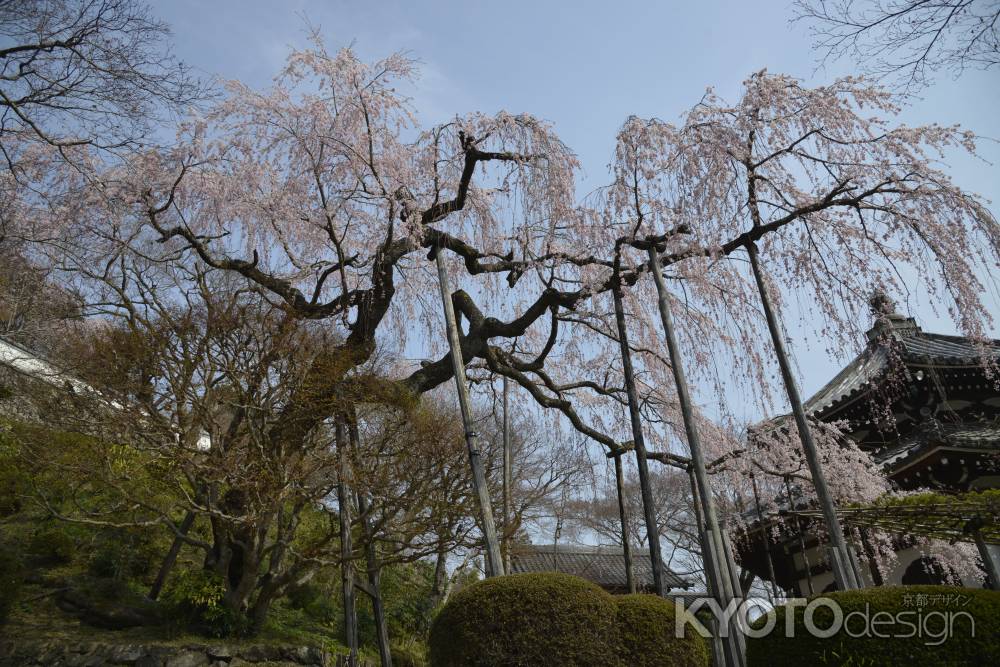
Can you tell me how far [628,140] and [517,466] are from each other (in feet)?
44.6

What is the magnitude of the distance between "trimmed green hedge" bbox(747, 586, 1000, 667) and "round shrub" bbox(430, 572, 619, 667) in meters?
1.29

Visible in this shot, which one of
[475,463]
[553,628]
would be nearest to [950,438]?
[475,463]

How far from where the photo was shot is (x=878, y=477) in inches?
420

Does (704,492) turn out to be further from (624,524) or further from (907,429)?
(907,429)

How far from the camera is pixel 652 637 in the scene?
487 centimetres

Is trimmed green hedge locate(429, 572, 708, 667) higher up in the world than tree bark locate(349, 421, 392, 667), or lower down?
lower down

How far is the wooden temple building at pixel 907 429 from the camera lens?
952 cm

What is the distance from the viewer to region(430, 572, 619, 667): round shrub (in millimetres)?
4566

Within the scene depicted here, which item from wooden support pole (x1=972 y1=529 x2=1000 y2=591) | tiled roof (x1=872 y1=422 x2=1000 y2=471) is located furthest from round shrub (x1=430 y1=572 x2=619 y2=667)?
tiled roof (x1=872 y1=422 x2=1000 y2=471)

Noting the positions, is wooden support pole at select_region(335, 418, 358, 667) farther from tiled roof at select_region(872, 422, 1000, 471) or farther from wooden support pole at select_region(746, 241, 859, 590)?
tiled roof at select_region(872, 422, 1000, 471)

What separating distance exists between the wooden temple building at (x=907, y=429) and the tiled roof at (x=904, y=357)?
0.02m

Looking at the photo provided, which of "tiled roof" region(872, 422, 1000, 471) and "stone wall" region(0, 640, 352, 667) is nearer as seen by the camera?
"stone wall" region(0, 640, 352, 667)

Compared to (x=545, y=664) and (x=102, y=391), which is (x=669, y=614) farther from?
(x=102, y=391)

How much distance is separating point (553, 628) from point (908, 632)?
2277mm
